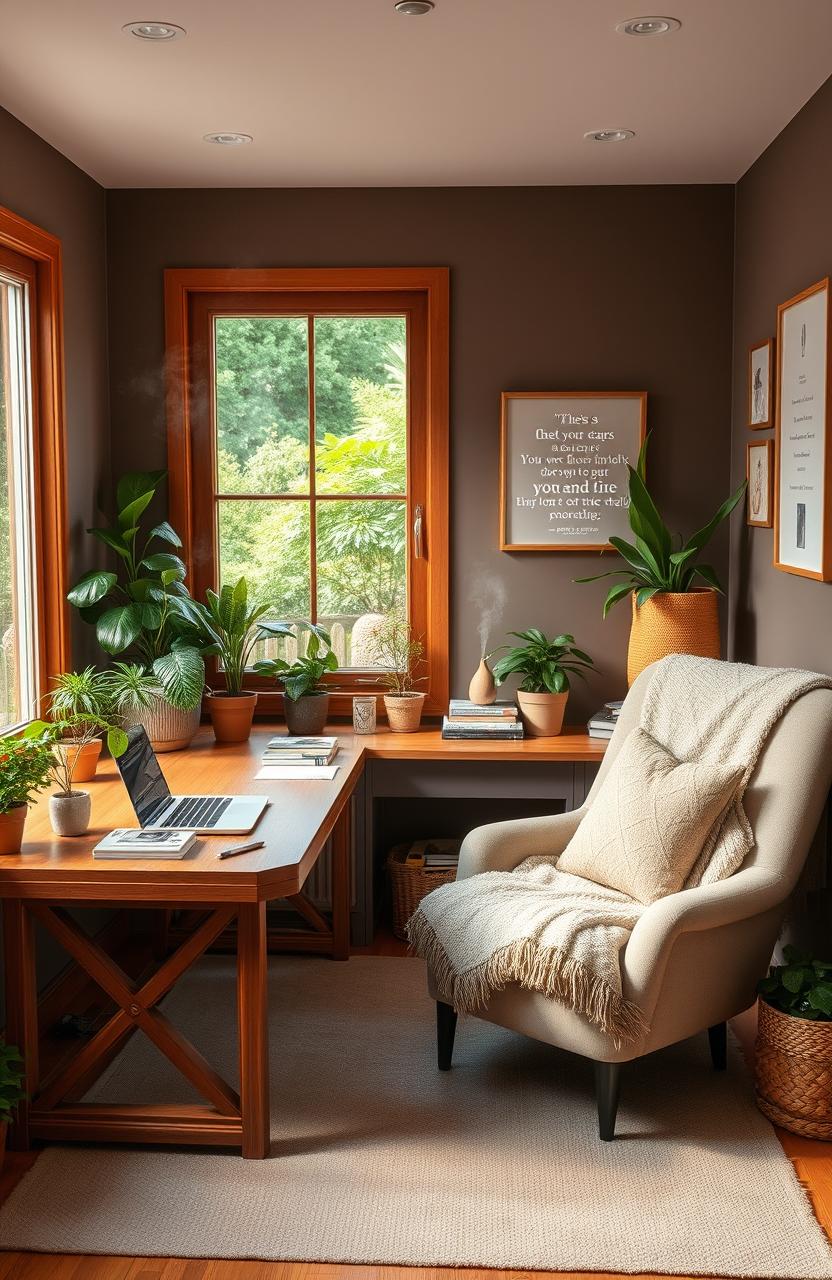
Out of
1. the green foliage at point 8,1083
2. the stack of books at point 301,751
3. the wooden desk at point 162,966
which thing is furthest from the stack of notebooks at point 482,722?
the green foliage at point 8,1083

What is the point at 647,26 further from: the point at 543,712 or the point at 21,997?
the point at 21,997

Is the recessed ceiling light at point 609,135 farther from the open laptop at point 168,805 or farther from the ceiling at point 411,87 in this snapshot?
the open laptop at point 168,805

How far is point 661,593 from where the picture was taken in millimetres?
3762

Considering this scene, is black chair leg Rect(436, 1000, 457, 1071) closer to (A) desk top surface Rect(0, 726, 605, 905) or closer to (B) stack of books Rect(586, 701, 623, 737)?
(A) desk top surface Rect(0, 726, 605, 905)

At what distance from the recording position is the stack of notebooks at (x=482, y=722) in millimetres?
3871

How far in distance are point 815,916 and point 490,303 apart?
221 centimetres

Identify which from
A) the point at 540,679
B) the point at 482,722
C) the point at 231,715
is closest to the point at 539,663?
the point at 540,679

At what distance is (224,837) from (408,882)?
1.38 meters

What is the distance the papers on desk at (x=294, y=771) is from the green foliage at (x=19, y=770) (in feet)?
2.47

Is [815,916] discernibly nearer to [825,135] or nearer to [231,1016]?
[231,1016]

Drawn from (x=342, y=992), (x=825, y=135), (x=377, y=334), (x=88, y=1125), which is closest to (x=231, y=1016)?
(x=342, y=992)

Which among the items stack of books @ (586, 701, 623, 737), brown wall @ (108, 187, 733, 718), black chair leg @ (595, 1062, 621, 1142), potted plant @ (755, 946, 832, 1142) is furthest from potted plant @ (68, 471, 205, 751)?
potted plant @ (755, 946, 832, 1142)

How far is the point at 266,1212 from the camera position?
243cm

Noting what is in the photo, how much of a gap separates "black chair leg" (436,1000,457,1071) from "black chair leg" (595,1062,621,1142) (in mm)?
445
